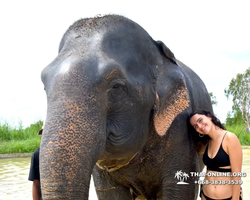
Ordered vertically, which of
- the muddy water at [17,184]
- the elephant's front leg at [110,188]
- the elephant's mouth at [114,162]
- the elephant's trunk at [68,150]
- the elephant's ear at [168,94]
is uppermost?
the elephant's ear at [168,94]

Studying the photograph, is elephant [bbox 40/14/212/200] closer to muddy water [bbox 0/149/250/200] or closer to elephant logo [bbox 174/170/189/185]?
elephant logo [bbox 174/170/189/185]

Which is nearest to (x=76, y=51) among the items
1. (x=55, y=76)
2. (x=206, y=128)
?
(x=55, y=76)

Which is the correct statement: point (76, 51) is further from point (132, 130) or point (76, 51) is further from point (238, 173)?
point (238, 173)

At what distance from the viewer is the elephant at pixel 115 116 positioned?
205 cm

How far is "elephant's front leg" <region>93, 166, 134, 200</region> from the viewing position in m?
3.72

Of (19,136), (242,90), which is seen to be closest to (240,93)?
(242,90)

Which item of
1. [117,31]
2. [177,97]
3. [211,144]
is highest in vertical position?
[117,31]

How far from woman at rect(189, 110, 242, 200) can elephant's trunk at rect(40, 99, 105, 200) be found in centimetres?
123

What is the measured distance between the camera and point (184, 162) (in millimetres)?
3262

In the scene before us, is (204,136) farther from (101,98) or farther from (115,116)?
(101,98)

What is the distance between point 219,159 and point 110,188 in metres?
1.16

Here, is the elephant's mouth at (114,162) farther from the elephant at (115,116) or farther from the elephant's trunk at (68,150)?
the elephant's trunk at (68,150)

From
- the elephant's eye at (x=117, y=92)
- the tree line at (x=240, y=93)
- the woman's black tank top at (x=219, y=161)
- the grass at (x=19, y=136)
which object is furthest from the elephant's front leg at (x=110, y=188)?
the tree line at (x=240, y=93)

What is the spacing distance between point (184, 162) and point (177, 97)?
57 cm
